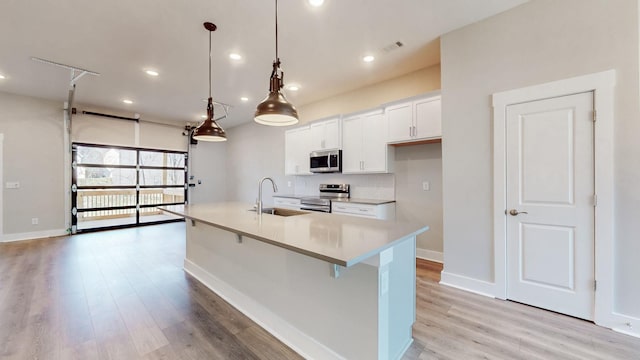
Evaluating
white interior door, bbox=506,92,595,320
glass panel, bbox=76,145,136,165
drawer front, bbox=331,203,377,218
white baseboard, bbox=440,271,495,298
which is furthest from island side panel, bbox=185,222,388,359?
Result: glass panel, bbox=76,145,136,165

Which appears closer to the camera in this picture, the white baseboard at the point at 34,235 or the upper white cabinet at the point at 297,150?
the white baseboard at the point at 34,235

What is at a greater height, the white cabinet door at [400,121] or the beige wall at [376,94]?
the beige wall at [376,94]

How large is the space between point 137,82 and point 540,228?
5916mm

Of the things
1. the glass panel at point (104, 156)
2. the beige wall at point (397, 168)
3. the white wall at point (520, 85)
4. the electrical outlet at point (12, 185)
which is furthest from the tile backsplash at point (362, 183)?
the electrical outlet at point (12, 185)

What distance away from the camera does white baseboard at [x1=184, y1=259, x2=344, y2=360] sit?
1.76m

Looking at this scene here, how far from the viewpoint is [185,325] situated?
7.15ft

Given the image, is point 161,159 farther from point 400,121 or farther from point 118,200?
point 400,121

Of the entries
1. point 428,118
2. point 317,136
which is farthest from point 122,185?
point 428,118

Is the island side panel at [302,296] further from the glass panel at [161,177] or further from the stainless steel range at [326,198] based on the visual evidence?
the glass panel at [161,177]

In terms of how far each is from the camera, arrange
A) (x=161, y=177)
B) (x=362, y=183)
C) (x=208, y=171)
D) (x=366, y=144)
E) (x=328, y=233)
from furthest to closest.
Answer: (x=208, y=171) < (x=161, y=177) < (x=362, y=183) < (x=366, y=144) < (x=328, y=233)

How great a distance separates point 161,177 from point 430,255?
22.5 ft

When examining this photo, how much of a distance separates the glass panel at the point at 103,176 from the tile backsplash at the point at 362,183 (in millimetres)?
4493

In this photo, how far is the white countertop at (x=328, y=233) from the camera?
49.3 inches

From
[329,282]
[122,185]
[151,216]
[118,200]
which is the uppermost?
[122,185]
